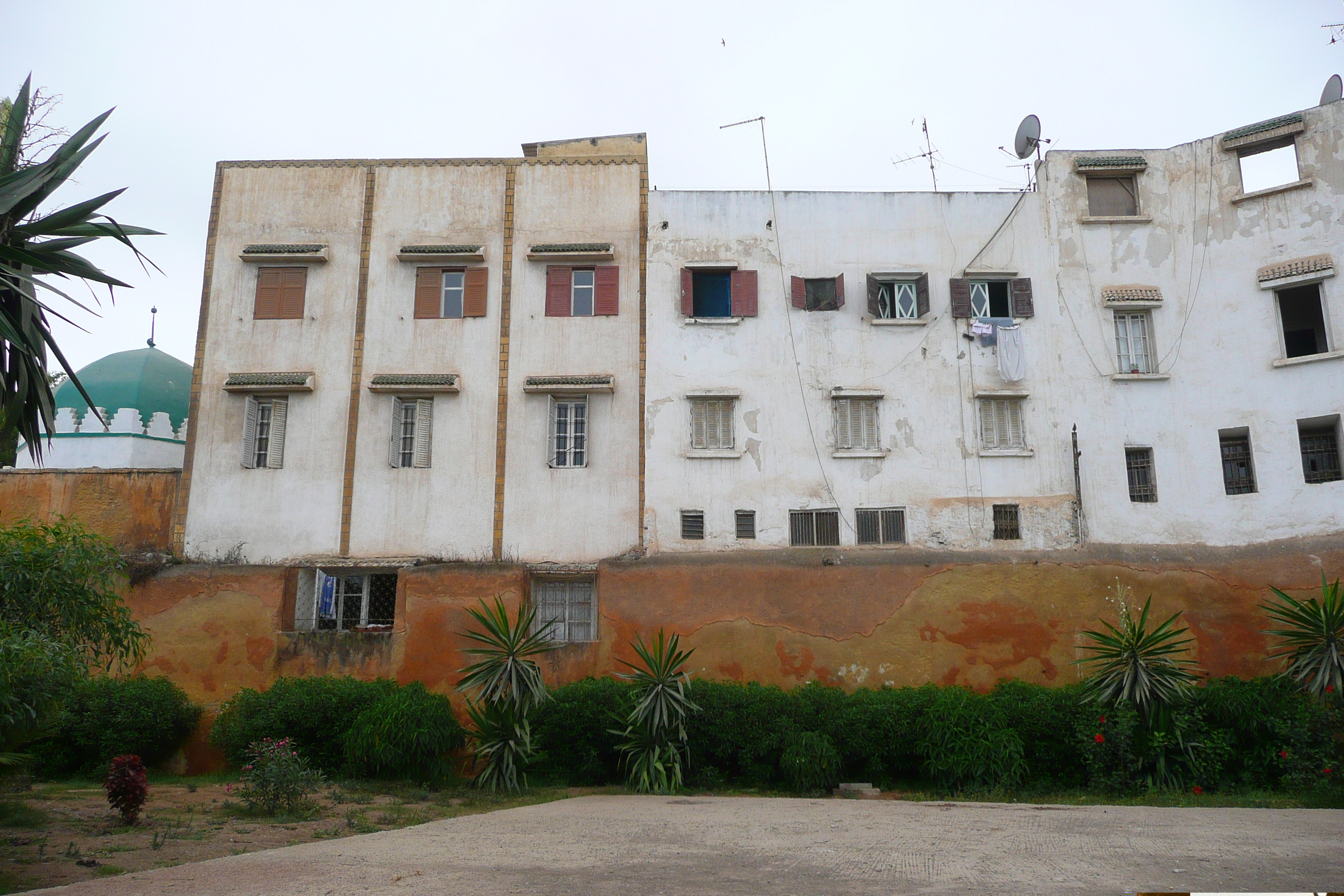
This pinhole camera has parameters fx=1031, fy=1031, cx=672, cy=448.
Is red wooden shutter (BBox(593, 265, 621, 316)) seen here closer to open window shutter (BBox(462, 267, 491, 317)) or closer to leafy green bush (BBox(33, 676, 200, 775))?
open window shutter (BBox(462, 267, 491, 317))

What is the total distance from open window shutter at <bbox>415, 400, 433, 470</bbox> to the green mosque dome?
22.5 ft

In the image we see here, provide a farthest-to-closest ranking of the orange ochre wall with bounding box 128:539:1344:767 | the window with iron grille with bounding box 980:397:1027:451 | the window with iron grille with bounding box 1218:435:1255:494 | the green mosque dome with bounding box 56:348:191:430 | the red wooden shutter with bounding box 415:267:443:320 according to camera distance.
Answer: the green mosque dome with bounding box 56:348:191:430
the red wooden shutter with bounding box 415:267:443:320
the window with iron grille with bounding box 980:397:1027:451
the window with iron grille with bounding box 1218:435:1255:494
the orange ochre wall with bounding box 128:539:1344:767

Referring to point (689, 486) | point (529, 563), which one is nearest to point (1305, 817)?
point (689, 486)

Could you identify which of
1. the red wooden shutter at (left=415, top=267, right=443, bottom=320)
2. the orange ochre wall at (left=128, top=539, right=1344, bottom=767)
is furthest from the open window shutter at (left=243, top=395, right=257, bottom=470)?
the red wooden shutter at (left=415, top=267, right=443, bottom=320)

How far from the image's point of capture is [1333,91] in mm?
21844

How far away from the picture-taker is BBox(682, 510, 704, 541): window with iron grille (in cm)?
2044

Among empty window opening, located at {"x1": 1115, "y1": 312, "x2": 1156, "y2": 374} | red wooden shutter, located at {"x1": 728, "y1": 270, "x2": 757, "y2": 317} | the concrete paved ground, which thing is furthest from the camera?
red wooden shutter, located at {"x1": 728, "y1": 270, "x2": 757, "y2": 317}

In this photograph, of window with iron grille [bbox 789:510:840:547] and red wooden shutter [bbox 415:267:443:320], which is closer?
window with iron grille [bbox 789:510:840:547]

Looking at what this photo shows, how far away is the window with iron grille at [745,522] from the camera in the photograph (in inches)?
808

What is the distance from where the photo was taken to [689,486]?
20609mm

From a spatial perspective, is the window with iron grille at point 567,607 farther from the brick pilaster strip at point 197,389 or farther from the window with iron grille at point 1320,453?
the window with iron grille at point 1320,453

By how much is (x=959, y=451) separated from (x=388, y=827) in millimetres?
12987

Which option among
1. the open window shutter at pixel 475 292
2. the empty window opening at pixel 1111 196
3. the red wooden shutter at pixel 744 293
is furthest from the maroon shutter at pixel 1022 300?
the open window shutter at pixel 475 292

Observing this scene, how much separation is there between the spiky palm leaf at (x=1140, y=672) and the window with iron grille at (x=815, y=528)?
5036 millimetres
